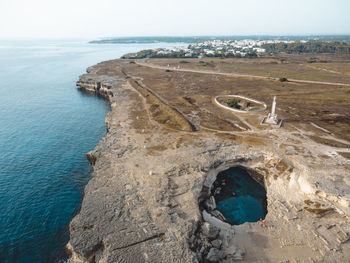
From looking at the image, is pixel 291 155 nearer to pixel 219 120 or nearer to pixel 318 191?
pixel 318 191

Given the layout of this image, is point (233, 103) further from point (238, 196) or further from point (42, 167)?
point (42, 167)

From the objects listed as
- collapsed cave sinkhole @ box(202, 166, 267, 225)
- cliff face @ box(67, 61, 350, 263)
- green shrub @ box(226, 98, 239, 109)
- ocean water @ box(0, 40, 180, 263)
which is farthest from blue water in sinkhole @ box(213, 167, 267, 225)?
green shrub @ box(226, 98, 239, 109)

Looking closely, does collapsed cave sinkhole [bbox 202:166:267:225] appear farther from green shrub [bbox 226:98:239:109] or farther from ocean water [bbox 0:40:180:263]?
green shrub [bbox 226:98:239:109]

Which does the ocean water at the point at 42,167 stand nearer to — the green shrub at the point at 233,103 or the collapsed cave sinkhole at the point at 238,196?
the collapsed cave sinkhole at the point at 238,196

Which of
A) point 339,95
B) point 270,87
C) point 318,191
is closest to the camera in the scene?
point 318,191

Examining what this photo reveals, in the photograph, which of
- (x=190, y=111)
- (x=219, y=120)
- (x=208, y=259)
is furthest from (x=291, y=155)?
(x=190, y=111)

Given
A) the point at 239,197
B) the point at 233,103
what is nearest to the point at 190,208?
the point at 239,197
